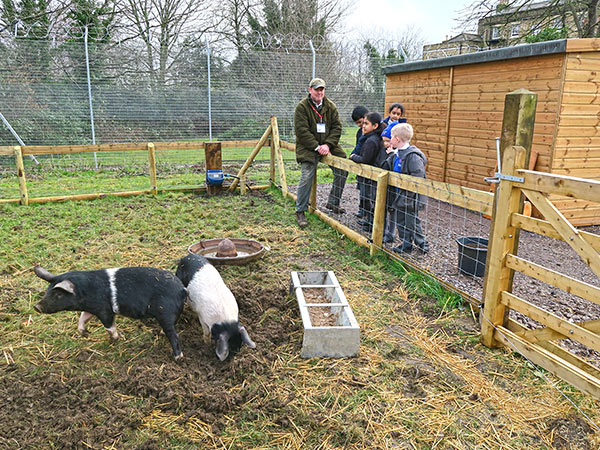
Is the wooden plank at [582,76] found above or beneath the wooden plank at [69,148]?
above

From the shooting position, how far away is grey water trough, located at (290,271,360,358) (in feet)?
10.8

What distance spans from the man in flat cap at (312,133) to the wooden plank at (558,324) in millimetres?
3992

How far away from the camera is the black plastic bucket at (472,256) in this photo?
470 centimetres

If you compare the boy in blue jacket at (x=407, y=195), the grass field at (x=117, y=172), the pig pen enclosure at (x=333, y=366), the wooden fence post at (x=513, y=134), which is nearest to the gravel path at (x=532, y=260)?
the pig pen enclosure at (x=333, y=366)

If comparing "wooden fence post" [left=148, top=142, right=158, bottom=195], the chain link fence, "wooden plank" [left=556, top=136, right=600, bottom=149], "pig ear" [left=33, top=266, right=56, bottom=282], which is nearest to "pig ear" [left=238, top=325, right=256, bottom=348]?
"pig ear" [left=33, top=266, right=56, bottom=282]

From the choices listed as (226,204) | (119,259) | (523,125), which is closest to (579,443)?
(523,125)

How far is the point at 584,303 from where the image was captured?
446 centimetres

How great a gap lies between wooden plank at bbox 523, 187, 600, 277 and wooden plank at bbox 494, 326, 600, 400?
68 centimetres

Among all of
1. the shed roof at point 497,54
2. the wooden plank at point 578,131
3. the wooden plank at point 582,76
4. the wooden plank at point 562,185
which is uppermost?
the shed roof at point 497,54

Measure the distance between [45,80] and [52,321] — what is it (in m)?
9.50

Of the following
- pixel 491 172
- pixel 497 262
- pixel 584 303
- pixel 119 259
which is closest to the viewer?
pixel 497 262

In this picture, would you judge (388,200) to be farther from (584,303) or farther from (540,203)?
(540,203)

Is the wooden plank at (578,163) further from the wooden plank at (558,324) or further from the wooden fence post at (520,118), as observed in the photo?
the wooden plank at (558,324)

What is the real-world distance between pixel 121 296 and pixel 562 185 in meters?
3.07
